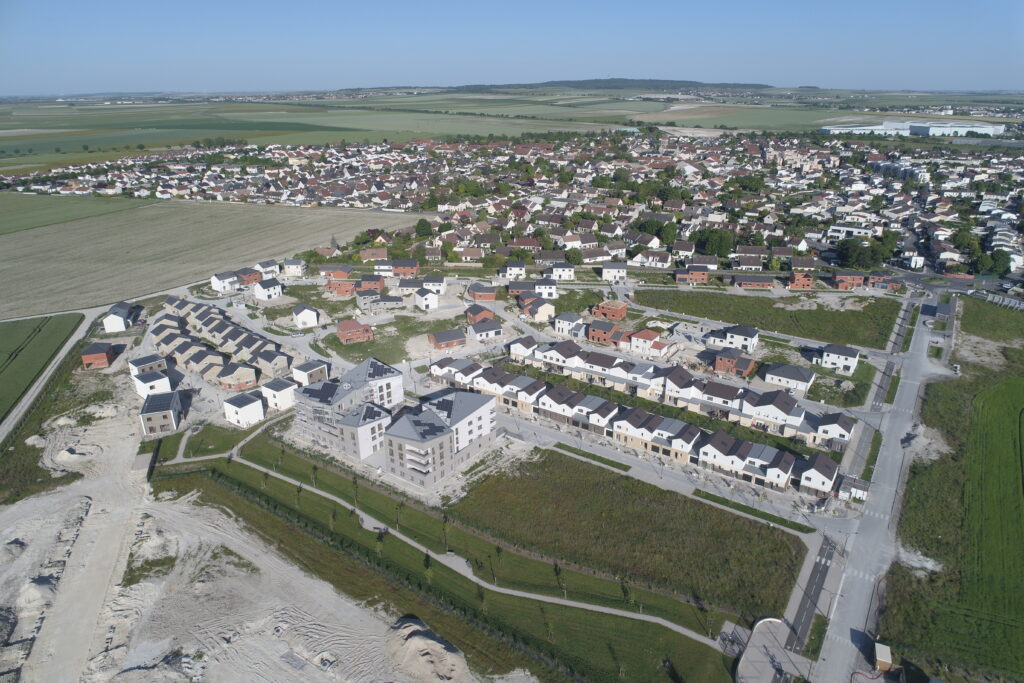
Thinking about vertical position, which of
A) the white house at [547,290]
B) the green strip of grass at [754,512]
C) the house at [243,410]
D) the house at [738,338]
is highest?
the white house at [547,290]

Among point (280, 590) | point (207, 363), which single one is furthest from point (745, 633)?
point (207, 363)

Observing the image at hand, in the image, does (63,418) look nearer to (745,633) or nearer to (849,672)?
(745,633)

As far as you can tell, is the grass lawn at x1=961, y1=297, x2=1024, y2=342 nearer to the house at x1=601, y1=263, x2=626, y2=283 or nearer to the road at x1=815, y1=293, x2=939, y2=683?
the road at x1=815, y1=293, x2=939, y2=683

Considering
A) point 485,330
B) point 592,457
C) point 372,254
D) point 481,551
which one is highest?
point 372,254

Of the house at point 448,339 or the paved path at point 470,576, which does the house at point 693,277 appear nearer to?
the house at point 448,339

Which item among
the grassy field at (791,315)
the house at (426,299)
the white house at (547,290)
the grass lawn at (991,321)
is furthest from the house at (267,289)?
the grass lawn at (991,321)

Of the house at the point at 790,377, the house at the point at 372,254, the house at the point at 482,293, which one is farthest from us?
the house at the point at 372,254

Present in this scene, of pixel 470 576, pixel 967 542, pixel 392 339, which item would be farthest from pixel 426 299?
pixel 967 542

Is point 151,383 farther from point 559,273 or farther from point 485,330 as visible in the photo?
point 559,273
